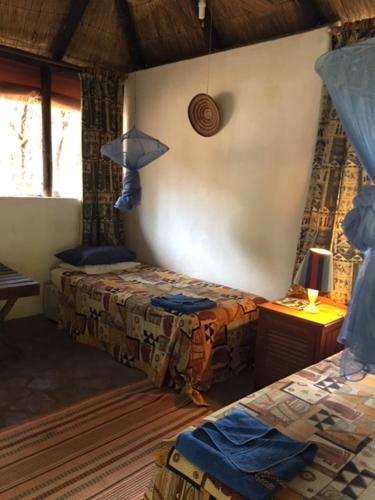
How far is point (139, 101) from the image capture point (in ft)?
13.9

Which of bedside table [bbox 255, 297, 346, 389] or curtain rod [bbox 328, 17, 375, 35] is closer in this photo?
bedside table [bbox 255, 297, 346, 389]

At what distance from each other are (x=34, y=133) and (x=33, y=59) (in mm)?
655

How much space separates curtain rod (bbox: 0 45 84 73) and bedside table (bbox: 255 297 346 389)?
2.96 metres

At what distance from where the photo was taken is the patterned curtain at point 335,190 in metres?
2.67

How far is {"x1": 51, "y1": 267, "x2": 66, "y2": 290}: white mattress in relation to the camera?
3.76m

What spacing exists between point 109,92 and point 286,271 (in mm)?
2597

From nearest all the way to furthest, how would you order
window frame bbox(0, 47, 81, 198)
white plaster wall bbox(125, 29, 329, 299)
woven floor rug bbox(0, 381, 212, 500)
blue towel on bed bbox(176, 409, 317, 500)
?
blue towel on bed bbox(176, 409, 317, 500), woven floor rug bbox(0, 381, 212, 500), white plaster wall bbox(125, 29, 329, 299), window frame bbox(0, 47, 81, 198)

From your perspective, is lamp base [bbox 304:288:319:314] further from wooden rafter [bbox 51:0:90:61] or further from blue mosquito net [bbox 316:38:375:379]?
wooden rafter [bbox 51:0:90:61]

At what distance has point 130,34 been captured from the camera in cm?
396

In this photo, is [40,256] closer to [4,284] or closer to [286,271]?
[4,284]

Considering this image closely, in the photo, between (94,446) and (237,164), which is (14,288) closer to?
(94,446)

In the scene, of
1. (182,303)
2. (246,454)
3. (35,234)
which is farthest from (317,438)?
(35,234)

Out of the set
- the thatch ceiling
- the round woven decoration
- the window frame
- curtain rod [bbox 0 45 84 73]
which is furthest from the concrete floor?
the thatch ceiling

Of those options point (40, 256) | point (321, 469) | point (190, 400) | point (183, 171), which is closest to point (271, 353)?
point (190, 400)
